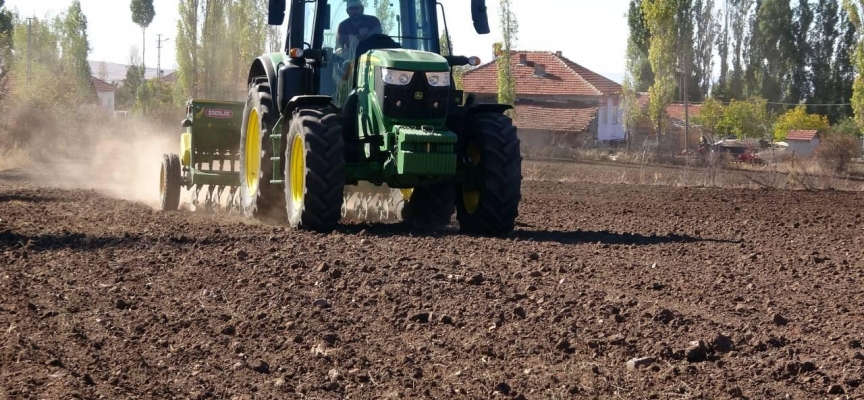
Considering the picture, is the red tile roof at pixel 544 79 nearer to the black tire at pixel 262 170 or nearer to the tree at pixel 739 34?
the tree at pixel 739 34

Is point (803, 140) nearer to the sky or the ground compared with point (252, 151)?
nearer to the ground

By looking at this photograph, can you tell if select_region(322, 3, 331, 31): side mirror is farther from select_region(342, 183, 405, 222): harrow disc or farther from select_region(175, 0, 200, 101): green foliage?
select_region(175, 0, 200, 101): green foliage

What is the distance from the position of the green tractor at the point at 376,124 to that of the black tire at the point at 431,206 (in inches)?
0.7

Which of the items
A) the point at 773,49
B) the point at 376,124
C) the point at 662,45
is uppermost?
the point at 773,49

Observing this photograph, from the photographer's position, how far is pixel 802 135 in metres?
60.1

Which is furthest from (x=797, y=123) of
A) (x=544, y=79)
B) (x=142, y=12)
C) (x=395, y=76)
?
(x=142, y=12)

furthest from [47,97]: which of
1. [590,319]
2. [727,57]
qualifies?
[727,57]

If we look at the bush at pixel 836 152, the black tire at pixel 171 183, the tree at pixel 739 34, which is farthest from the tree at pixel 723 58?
the black tire at pixel 171 183

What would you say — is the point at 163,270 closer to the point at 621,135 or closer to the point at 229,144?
the point at 229,144

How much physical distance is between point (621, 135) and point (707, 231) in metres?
55.8

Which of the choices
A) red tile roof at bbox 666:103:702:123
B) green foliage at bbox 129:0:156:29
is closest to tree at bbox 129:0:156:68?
green foliage at bbox 129:0:156:29

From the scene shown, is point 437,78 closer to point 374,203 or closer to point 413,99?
point 413,99

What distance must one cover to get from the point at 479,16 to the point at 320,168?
220 centimetres

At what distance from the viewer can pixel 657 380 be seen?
18.2 feet
